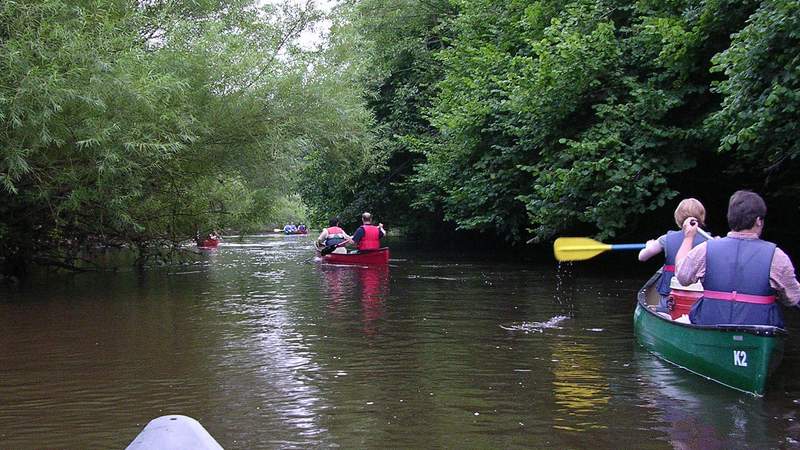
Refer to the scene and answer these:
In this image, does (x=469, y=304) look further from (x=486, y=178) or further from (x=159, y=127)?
(x=486, y=178)

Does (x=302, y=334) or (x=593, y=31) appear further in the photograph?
(x=593, y=31)

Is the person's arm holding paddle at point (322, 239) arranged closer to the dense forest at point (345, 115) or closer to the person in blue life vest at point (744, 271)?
the dense forest at point (345, 115)

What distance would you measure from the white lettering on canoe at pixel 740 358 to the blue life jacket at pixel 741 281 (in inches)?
9.3

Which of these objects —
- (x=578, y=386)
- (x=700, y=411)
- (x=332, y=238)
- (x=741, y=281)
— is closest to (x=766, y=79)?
(x=741, y=281)

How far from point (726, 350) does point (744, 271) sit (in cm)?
75

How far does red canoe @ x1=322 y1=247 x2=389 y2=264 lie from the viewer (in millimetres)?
21016

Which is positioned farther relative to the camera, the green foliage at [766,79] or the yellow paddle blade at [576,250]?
the green foliage at [766,79]

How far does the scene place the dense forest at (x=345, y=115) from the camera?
11.9 m

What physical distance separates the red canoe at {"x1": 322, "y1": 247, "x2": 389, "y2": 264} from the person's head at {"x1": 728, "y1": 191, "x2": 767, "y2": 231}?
1457cm

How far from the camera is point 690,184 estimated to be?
62.4 feet

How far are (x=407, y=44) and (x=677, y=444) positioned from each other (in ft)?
81.9

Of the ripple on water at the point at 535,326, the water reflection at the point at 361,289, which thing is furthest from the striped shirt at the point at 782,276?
the water reflection at the point at 361,289

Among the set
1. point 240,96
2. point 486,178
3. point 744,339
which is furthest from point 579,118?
point 744,339

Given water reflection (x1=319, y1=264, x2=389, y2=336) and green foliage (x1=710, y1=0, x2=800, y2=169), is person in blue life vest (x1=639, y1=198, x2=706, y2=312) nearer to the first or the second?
green foliage (x1=710, y1=0, x2=800, y2=169)
